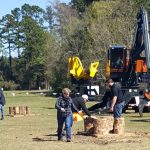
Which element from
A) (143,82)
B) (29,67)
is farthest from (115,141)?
(29,67)

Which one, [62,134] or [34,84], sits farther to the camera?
[34,84]

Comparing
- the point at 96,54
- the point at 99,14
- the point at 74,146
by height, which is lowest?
the point at 74,146

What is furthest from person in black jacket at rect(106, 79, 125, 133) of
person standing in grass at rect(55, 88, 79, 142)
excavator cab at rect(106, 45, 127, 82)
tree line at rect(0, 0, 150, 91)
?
tree line at rect(0, 0, 150, 91)

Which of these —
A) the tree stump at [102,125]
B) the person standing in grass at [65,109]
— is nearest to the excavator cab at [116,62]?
the tree stump at [102,125]

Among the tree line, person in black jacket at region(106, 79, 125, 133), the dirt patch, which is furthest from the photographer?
the tree line

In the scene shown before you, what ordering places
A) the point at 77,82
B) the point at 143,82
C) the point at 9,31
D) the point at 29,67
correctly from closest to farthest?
the point at 143,82, the point at 77,82, the point at 29,67, the point at 9,31

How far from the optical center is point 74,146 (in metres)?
15.7

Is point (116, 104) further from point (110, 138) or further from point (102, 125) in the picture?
point (110, 138)

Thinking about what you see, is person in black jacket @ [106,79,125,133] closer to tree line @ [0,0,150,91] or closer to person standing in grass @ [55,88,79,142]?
person standing in grass @ [55,88,79,142]

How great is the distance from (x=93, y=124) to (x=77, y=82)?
1813 cm

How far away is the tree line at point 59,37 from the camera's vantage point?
61.6 metres

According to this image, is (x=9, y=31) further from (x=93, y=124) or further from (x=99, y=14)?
(x=93, y=124)

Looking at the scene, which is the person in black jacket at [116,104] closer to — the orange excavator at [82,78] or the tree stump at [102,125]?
the tree stump at [102,125]

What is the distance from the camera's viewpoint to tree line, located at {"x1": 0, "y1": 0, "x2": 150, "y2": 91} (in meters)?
61.6
